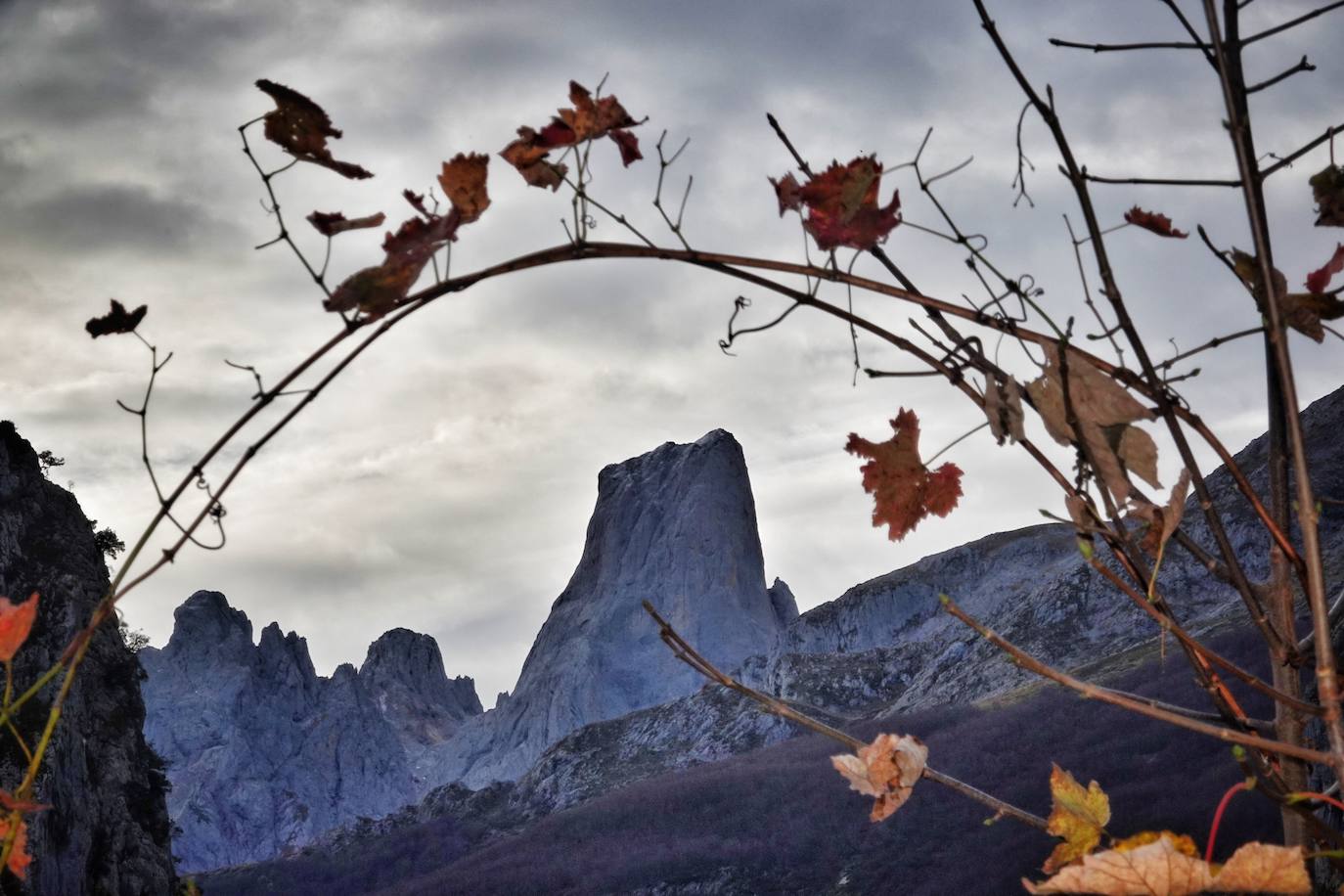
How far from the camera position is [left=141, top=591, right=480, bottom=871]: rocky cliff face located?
46875 mm

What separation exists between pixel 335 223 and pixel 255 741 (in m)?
55.9

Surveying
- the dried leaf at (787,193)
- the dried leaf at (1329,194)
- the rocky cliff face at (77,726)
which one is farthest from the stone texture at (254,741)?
the dried leaf at (1329,194)

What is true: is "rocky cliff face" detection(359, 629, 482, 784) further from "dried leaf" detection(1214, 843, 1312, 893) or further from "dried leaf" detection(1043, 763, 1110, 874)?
"dried leaf" detection(1214, 843, 1312, 893)

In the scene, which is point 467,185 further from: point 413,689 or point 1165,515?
point 413,689

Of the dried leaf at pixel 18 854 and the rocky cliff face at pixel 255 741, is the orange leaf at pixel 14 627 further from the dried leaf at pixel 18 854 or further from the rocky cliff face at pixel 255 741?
the rocky cliff face at pixel 255 741

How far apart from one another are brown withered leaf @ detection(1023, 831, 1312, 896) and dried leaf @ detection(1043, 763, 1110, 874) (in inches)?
8.1

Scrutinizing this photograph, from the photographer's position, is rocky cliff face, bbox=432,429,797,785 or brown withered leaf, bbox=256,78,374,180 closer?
brown withered leaf, bbox=256,78,374,180

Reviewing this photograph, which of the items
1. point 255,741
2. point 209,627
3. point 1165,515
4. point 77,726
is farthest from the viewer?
point 209,627

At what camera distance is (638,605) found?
150 ft

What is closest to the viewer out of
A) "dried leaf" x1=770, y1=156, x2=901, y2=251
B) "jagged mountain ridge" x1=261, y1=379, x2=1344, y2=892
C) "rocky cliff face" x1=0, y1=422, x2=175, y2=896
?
"dried leaf" x1=770, y1=156, x2=901, y2=251

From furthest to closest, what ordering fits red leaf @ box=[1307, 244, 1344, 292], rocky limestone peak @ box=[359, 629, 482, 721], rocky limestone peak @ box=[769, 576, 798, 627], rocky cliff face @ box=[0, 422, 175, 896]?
rocky limestone peak @ box=[359, 629, 482, 721] < rocky limestone peak @ box=[769, 576, 798, 627] < rocky cliff face @ box=[0, 422, 175, 896] < red leaf @ box=[1307, 244, 1344, 292]

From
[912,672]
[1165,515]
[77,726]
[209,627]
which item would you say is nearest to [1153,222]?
[1165,515]

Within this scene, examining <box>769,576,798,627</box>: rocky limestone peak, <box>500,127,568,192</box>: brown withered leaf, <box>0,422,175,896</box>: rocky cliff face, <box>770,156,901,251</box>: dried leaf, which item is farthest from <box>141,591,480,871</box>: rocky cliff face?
<box>770,156,901,251</box>: dried leaf

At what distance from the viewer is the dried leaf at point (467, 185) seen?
24.1 inches
